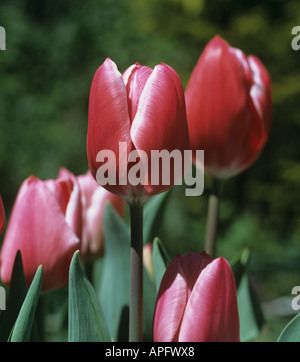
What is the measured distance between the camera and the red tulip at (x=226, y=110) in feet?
1.76

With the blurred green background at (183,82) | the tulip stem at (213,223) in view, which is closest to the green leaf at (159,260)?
the tulip stem at (213,223)

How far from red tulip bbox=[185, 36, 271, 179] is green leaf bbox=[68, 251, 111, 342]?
0.64 ft

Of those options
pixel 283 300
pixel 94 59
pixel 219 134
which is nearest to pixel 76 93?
pixel 94 59

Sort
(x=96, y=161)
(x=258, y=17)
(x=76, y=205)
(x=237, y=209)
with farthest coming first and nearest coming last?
(x=237, y=209) < (x=258, y=17) < (x=76, y=205) < (x=96, y=161)

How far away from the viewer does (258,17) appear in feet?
8.39

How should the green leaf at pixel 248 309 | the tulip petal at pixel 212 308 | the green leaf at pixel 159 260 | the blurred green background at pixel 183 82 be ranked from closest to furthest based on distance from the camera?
the tulip petal at pixel 212 308
the green leaf at pixel 159 260
the green leaf at pixel 248 309
the blurred green background at pixel 183 82

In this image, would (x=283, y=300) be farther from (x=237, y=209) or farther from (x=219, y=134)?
(x=219, y=134)

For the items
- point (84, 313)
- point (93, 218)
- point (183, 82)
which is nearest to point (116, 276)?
point (93, 218)

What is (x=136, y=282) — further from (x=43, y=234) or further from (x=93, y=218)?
(x=93, y=218)

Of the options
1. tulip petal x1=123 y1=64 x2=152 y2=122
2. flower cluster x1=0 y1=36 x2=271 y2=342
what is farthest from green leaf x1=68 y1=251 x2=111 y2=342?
tulip petal x1=123 y1=64 x2=152 y2=122

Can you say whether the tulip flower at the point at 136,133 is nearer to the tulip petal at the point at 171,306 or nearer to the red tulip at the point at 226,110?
the tulip petal at the point at 171,306

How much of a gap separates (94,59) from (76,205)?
7.06 feet

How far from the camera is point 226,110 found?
540 mm

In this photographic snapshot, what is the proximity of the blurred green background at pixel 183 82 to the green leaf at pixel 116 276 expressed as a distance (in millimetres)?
1709
